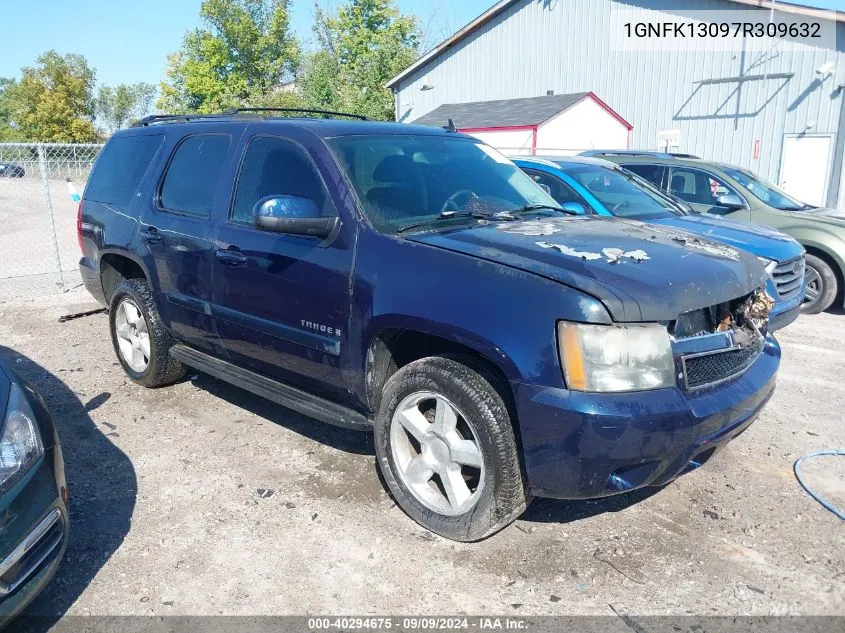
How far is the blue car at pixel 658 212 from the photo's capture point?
6234 millimetres

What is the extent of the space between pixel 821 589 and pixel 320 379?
8.19 ft

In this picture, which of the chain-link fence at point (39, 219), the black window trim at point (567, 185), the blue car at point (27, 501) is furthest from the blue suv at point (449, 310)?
the chain-link fence at point (39, 219)

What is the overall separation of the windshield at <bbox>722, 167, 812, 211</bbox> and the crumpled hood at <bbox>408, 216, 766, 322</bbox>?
5445 mm

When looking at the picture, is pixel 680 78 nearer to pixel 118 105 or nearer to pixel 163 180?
pixel 163 180

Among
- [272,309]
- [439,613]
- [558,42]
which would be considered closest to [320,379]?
[272,309]

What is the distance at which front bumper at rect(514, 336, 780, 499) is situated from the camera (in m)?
2.71

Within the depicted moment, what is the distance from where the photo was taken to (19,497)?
2508 millimetres

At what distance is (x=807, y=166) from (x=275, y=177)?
674 inches

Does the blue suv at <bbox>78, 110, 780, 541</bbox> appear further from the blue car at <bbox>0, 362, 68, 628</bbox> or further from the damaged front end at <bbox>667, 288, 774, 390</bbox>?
the blue car at <bbox>0, 362, 68, 628</bbox>

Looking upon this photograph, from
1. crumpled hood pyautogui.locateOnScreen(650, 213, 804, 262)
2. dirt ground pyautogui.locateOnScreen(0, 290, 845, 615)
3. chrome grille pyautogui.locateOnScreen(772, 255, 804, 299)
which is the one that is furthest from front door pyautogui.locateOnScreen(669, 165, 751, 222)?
dirt ground pyautogui.locateOnScreen(0, 290, 845, 615)

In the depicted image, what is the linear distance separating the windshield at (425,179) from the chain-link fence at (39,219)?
16.9ft

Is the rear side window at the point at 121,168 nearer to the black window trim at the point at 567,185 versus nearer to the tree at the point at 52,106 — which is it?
the black window trim at the point at 567,185

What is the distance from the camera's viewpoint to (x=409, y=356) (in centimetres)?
355

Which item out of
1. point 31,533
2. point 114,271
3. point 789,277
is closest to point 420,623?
point 31,533
